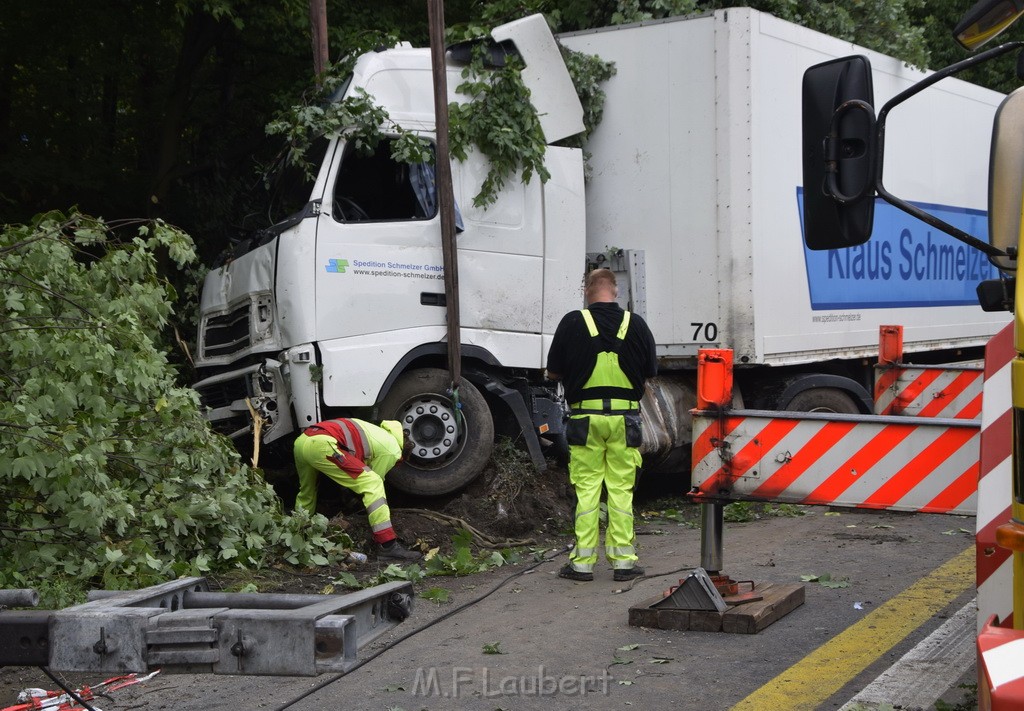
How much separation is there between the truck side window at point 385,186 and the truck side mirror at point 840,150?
495 cm

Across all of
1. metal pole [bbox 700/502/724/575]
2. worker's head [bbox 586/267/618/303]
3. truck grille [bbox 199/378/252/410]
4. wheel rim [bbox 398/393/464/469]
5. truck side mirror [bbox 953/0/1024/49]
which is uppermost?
truck side mirror [bbox 953/0/1024/49]

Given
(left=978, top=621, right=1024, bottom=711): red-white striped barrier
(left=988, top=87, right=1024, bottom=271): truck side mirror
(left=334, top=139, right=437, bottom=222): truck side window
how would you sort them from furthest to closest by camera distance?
(left=334, top=139, right=437, bottom=222): truck side window, (left=988, top=87, right=1024, bottom=271): truck side mirror, (left=978, top=621, right=1024, bottom=711): red-white striped barrier

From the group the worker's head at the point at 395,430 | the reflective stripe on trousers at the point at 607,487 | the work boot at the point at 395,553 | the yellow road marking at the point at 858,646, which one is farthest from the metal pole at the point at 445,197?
the yellow road marking at the point at 858,646

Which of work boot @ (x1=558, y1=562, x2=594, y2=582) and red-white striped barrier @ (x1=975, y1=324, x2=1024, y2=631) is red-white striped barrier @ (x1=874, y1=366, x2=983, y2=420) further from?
red-white striped barrier @ (x1=975, y1=324, x2=1024, y2=631)

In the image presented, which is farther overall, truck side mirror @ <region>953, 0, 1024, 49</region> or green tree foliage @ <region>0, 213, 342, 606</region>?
green tree foliage @ <region>0, 213, 342, 606</region>

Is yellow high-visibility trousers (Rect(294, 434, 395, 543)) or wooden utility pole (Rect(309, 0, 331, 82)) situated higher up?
wooden utility pole (Rect(309, 0, 331, 82))

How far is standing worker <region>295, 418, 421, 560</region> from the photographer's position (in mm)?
7039

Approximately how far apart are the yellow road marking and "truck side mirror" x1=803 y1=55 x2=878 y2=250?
1862 mm

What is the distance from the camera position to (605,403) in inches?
261

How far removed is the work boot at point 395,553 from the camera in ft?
23.1

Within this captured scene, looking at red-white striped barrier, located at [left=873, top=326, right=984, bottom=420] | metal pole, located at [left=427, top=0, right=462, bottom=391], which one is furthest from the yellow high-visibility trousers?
red-white striped barrier, located at [left=873, top=326, right=984, bottom=420]

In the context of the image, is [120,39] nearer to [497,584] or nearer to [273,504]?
[273,504]

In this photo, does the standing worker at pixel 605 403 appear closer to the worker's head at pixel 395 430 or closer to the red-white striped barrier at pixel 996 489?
the worker's head at pixel 395 430

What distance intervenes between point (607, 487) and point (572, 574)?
549 mm
